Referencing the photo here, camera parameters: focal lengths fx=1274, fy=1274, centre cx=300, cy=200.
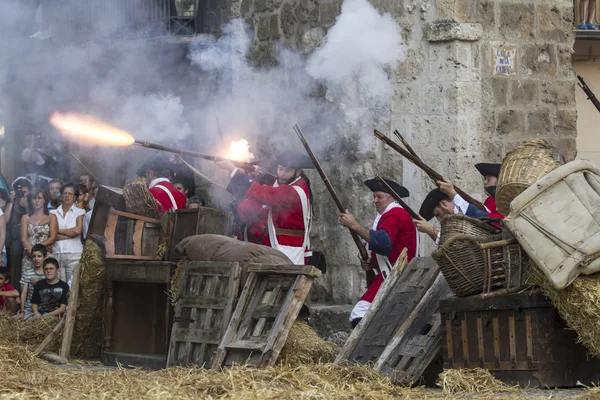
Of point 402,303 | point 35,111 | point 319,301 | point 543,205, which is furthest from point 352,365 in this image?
point 35,111

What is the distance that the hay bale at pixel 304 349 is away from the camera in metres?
8.30

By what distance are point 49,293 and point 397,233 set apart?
350 cm

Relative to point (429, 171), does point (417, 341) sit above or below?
below

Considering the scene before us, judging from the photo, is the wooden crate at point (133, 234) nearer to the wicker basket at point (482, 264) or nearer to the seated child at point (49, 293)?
the seated child at point (49, 293)

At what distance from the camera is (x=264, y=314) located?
826 cm

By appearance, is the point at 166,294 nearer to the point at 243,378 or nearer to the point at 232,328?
the point at 232,328

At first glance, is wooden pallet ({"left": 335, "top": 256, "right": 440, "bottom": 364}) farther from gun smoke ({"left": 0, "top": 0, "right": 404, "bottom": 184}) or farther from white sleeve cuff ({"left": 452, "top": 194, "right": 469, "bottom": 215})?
gun smoke ({"left": 0, "top": 0, "right": 404, "bottom": 184})

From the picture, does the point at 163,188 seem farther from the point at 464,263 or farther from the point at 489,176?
the point at 464,263

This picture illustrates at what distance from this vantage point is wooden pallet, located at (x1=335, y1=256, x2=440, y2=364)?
8.16 m

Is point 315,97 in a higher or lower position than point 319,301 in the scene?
higher

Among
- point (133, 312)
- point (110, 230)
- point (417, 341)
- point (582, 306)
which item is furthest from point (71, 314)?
point (582, 306)

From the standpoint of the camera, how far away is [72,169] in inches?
564

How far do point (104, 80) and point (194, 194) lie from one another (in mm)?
1980

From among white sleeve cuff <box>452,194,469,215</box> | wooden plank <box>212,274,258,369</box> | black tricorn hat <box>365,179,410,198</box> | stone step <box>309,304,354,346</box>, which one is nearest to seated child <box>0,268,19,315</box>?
stone step <box>309,304,354,346</box>
